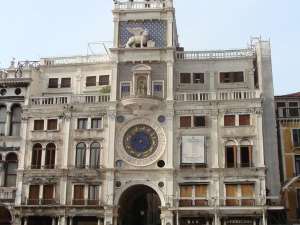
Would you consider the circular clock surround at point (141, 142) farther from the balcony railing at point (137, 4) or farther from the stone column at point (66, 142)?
the balcony railing at point (137, 4)

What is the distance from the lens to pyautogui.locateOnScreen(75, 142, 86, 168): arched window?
48.3 meters

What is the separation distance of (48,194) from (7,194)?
450 centimetres

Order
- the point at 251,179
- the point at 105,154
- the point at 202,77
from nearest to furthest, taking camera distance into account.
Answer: the point at 251,179 < the point at 105,154 < the point at 202,77

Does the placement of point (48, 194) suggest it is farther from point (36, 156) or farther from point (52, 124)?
point (52, 124)

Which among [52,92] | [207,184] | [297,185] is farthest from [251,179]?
[52,92]

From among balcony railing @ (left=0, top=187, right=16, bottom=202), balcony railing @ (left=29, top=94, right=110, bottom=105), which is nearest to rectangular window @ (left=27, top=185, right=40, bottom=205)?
balcony railing @ (left=0, top=187, right=16, bottom=202)

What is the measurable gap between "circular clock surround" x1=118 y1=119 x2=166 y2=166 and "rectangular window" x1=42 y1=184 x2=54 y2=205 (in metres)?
7.63

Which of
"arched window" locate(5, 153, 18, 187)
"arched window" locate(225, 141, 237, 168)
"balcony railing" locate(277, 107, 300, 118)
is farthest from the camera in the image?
"balcony railing" locate(277, 107, 300, 118)

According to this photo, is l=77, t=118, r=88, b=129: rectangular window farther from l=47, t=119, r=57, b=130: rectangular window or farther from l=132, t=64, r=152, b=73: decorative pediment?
l=132, t=64, r=152, b=73: decorative pediment

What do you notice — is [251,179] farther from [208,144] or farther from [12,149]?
[12,149]

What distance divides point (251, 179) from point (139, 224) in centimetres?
1458

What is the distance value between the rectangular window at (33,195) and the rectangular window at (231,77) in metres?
21.5

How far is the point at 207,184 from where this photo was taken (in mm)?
45469

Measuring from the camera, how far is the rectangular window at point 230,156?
45803mm
